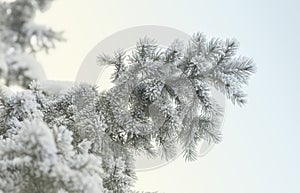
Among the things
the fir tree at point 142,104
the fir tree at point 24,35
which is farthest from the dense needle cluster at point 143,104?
the fir tree at point 24,35

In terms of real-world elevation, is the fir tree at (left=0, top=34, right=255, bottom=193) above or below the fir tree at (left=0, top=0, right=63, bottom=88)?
below

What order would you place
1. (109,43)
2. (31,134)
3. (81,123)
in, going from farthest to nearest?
(109,43) → (81,123) → (31,134)

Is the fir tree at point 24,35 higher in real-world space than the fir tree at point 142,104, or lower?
higher

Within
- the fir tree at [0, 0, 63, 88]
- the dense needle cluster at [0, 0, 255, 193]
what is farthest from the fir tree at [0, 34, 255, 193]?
the fir tree at [0, 0, 63, 88]

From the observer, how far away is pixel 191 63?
2.31 ft

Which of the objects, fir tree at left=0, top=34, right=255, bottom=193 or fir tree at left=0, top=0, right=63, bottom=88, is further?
fir tree at left=0, top=0, right=63, bottom=88

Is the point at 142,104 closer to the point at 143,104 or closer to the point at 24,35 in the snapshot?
the point at 143,104

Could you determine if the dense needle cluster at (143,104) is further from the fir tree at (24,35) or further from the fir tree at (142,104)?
the fir tree at (24,35)

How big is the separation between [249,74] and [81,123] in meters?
0.28

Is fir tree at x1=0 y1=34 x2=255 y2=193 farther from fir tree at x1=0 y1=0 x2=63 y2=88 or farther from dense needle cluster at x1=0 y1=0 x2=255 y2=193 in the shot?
fir tree at x1=0 y1=0 x2=63 y2=88

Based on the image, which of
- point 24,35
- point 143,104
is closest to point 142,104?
point 143,104

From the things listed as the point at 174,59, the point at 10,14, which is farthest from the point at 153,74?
the point at 10,14

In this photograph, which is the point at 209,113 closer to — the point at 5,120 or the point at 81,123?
the point at 81,123

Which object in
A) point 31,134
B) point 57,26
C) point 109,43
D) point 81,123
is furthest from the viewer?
point 57,26
